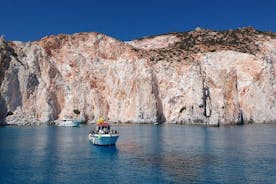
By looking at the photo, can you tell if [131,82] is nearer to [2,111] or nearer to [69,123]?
[69,123]

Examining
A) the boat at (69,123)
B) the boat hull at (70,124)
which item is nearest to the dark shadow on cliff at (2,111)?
the boat at (69,123)

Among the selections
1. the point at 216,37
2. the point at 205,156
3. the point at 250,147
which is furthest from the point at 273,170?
the point at 216,37

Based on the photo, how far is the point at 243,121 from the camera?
117375mm

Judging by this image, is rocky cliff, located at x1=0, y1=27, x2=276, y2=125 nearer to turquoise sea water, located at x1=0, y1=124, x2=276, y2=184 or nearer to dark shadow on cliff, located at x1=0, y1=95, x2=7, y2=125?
dark shadow on cliff, located at x1=0, y1=95, x2=7, y2=125

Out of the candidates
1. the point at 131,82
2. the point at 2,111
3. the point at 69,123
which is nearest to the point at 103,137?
the point at 69,123

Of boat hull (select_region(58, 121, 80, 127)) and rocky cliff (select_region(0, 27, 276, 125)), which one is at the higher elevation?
rocky cliff (select_region(0, 27, 276, 125))

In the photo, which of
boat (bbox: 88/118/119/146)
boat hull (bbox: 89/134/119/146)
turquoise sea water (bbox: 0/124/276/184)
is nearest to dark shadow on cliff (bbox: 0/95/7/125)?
turquoise sea water (bbox: 0/124/276/184)

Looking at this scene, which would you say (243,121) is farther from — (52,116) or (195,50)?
(52,116)

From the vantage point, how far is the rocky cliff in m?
114

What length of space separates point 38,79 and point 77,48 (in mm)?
18706

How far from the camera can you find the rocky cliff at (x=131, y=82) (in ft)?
373

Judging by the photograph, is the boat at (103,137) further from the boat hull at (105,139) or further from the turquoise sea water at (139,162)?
the turquoise sea water at (139,162)

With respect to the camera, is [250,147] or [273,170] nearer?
[273,170]

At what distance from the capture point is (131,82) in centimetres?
12269
